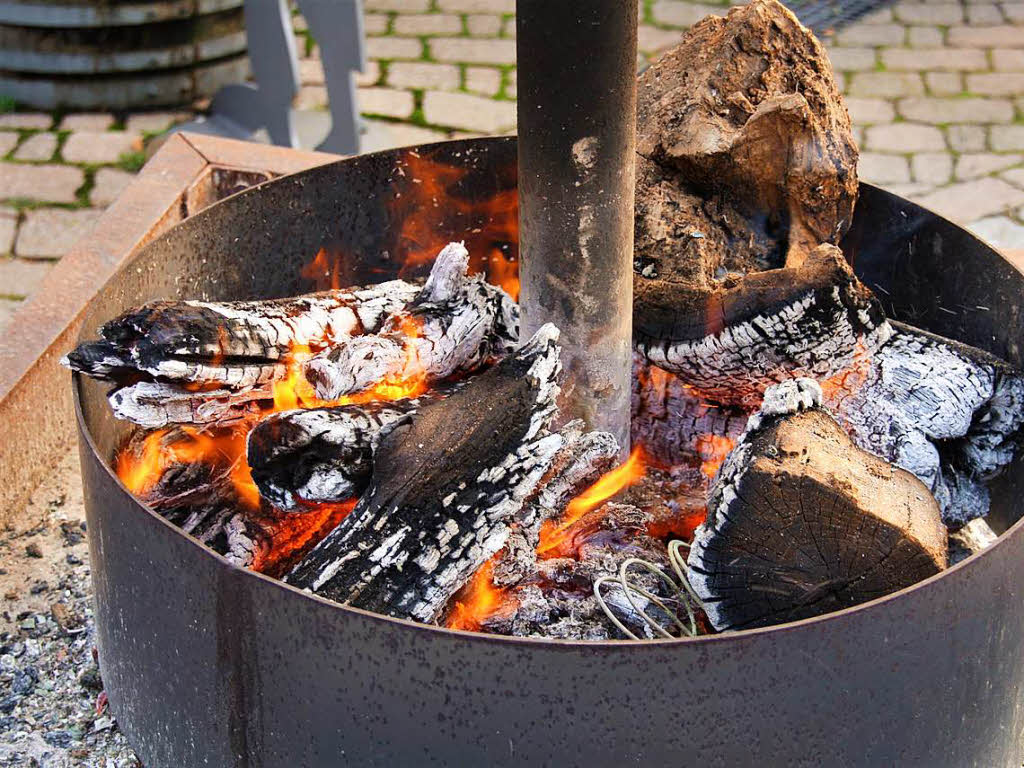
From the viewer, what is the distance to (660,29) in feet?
18.5

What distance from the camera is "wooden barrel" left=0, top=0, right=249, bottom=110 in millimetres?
4840

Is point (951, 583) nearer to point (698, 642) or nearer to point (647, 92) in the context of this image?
point (698, 642)

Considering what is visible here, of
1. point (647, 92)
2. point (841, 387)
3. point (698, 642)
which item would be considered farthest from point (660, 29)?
point (698, 642)

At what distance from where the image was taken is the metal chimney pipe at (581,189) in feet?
6.19

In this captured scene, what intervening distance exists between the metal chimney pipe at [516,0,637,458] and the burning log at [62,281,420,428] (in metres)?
0.41

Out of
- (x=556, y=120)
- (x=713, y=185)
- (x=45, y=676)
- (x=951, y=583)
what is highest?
(x=556, y=120)

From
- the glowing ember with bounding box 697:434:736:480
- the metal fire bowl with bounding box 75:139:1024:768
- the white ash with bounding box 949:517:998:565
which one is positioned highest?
the metal fire bowl with bounding box 75:139:1024:768

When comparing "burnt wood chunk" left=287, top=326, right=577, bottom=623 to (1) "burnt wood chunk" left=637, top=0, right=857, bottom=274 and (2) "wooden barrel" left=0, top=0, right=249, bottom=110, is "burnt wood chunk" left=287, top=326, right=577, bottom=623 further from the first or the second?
(2) "wooden barrel" left=0, top=0, right=249, bottom=110

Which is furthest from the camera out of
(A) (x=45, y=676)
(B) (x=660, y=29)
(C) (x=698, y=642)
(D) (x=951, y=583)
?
(B) (x=660, y=29)

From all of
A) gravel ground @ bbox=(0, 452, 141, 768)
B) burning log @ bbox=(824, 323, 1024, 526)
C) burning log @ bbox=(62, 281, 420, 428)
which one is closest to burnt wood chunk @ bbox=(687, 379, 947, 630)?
burning log @ bbox=(824, 323, 1024, 526)

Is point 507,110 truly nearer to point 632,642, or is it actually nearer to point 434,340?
point 434,340

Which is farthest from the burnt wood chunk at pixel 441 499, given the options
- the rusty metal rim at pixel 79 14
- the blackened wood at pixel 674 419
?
the rusty metal rim at pixel 79 14

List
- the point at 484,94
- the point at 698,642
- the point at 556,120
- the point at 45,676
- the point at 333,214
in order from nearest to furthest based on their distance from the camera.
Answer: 1. the point at 698,642
2. the point at 556,120
3. the point at 45,676
4. the point at 333,214
5. the point at 484,94

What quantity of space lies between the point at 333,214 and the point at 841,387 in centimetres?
108
